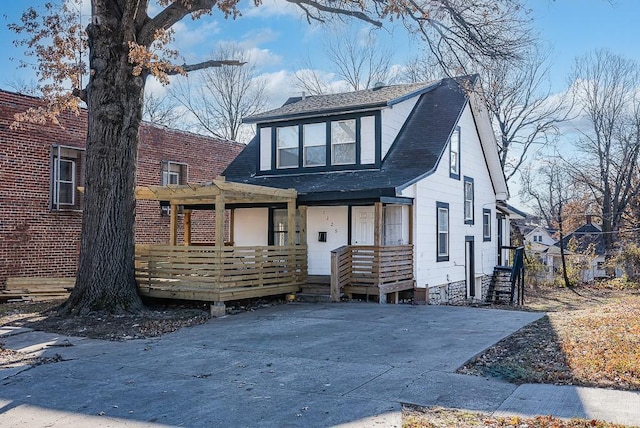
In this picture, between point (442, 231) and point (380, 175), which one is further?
point (442, 231)

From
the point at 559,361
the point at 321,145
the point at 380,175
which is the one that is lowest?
the point at 559,361

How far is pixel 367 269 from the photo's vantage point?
14.2m

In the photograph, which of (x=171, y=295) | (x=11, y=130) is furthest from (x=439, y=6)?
(x=11, y=130)

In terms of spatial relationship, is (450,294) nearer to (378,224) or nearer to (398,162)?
(398,162)

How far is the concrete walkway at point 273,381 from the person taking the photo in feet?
17.0

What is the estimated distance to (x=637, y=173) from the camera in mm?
Answer: 36406

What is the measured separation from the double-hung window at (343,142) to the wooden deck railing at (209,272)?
368 centimetres

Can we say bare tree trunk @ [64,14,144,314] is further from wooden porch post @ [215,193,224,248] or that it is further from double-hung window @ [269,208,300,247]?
double-hung window @ [269,208,300,247]

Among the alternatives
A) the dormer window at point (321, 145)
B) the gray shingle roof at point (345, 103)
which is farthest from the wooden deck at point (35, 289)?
the gray shingle roof at point (345, 103)

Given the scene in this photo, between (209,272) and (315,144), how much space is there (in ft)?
19.7

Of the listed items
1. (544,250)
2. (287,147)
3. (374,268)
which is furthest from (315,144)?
(544,250)

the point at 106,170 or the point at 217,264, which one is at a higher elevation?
the point at 106,170

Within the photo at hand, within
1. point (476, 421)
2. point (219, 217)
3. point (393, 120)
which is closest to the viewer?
point (476, 421)

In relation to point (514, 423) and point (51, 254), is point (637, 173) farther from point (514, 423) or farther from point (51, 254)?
point (514, 423)
